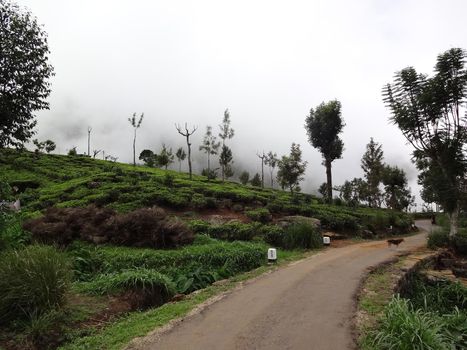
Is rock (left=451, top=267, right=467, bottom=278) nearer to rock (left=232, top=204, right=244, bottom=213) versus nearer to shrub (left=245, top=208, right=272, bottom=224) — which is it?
shrub (left=245, top=208, right=272, bottom=224)

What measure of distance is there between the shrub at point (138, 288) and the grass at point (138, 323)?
52 centimetres

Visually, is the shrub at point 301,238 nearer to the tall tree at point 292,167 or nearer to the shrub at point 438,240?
the shrub at point 438,240

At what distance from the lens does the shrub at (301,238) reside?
43.9 ft

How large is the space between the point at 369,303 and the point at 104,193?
14661mm

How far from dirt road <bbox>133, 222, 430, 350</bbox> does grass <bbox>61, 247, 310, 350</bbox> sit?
292 mm

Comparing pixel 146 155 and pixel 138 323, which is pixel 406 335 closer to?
pixel 138 323

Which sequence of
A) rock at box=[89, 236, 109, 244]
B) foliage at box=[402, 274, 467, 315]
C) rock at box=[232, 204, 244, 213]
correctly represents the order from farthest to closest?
1. rock at box=[232, 204, 244, 213]
2. rock at box=[89, 236, 109, 244]
3. foliage at box=[402, 274, 467, 315]

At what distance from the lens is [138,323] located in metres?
5.61

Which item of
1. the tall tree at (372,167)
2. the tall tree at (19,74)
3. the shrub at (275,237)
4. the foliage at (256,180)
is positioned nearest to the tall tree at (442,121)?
the shrub at (275,237)

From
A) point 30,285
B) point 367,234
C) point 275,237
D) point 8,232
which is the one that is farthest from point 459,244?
point 8,232

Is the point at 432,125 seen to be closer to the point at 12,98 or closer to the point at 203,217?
the point at 203,217

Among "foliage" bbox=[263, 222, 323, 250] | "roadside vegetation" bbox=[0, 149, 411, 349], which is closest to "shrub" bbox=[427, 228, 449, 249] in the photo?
"roadside vegetation" bbox=[0, 149, 411, 349]

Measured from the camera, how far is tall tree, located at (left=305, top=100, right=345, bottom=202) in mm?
31859

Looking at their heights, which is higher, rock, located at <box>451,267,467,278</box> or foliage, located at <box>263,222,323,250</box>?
foliage, located at <box>263,222,323,250</box>
